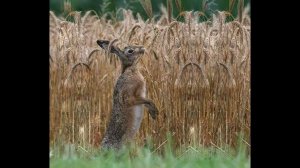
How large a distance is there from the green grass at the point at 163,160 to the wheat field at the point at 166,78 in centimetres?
10

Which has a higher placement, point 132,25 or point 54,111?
point 132,25

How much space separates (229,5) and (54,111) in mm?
2068

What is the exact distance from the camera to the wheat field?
1088 centimetres

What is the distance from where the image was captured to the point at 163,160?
10.8m

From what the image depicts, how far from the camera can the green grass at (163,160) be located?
1080cm

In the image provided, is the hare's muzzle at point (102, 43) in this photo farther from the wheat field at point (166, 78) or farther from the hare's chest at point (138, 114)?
the hare's chest at point (138, 114)

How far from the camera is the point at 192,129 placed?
1087cm

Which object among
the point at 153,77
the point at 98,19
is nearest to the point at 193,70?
the point at 153,77

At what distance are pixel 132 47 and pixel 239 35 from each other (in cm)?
109

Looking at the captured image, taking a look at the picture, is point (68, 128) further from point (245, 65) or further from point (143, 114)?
point (245, 65)

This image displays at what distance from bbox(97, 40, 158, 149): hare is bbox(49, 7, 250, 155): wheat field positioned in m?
0.06

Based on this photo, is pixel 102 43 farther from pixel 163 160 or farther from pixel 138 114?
pixel 163 160

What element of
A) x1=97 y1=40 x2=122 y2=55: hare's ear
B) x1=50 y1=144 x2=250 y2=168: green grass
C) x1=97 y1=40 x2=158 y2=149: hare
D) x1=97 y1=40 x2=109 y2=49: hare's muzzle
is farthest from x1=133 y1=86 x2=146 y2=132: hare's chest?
x1=97 y1=40 x2=109 y2=49: hare's muzzle

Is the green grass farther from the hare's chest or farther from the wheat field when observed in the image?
the hare's chest
